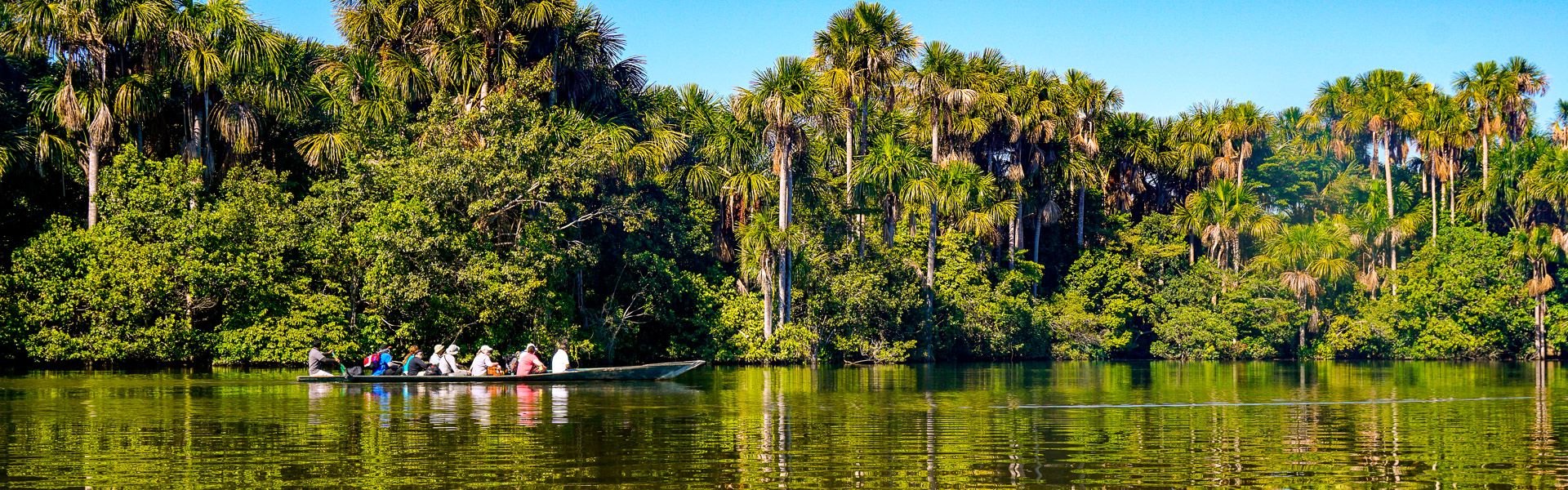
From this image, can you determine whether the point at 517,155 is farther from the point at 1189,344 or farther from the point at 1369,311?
the point at 1369,311

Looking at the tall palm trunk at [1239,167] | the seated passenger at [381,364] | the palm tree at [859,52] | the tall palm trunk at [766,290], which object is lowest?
the seated passenger at [381,364]

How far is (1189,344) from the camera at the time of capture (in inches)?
2655

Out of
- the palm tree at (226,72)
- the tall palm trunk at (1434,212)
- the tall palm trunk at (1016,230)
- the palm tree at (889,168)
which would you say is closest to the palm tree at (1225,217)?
the tall palm trunk at (1434,212)

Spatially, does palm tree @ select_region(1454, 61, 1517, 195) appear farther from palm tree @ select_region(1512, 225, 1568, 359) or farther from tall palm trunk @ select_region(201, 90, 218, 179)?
tall palm trunk @ select_region(201, 90, 218, 179)

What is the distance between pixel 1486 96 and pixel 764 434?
6489cm

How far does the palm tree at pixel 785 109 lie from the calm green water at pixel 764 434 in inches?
749

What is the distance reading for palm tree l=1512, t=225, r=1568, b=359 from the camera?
221 feet

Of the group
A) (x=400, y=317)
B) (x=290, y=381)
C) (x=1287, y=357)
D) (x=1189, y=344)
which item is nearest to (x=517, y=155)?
(x=400, y=317)

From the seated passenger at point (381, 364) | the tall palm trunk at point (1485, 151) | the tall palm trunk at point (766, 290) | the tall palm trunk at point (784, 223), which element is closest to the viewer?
the seated passenger at point (381, 364)

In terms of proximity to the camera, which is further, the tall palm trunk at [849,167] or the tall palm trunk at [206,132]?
the tall palm trunk at [849,167]

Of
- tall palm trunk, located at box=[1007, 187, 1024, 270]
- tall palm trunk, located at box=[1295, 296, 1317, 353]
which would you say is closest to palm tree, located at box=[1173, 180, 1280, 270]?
tall palm trunk, located at box=[1295, 296, 1317, 353]

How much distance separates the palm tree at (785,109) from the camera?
5425 centimetres

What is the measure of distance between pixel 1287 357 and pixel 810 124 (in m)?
28.8

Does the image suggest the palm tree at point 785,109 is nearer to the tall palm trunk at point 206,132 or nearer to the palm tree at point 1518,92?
the tall palm trunk at point 206,132
